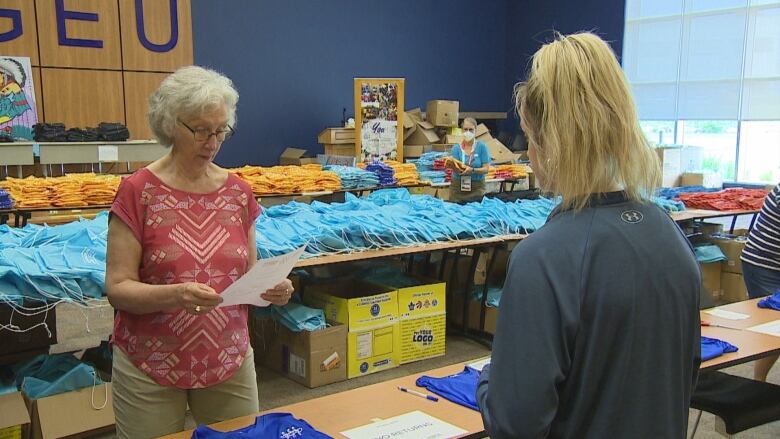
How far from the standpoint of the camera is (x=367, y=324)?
13.6 feet

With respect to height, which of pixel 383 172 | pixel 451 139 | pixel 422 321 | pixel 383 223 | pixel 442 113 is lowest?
pixel 422 321

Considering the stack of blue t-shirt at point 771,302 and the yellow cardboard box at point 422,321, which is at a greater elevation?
the stack of blue t-shirt at point 771,302

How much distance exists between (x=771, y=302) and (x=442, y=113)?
702cm

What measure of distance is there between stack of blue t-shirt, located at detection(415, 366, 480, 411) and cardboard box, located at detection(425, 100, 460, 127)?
25.6 feet

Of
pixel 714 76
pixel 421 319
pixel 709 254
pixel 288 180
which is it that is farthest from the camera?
pixel 714 76

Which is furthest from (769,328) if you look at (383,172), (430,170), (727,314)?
(430,170)

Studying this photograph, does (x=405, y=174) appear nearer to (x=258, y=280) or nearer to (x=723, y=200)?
(x=723, y=200)

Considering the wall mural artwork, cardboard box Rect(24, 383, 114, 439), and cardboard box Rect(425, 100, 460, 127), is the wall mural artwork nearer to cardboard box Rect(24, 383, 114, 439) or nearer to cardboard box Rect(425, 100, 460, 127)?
cardboard box Rect(24, 383, 114, 439)

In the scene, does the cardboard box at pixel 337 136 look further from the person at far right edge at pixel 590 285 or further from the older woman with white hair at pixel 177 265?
the person at far right edge at pixel 590 285

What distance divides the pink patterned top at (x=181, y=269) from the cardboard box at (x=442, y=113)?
26.7 feet

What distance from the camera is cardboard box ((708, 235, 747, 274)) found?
18.8ft

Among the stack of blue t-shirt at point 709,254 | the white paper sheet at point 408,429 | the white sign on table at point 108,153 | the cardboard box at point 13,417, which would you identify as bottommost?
the cardboard box at point 13,417

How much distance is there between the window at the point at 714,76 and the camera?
973 centimetres

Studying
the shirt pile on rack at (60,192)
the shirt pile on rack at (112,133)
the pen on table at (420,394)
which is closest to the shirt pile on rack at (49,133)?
the shirt pile on rack at (112,133)
